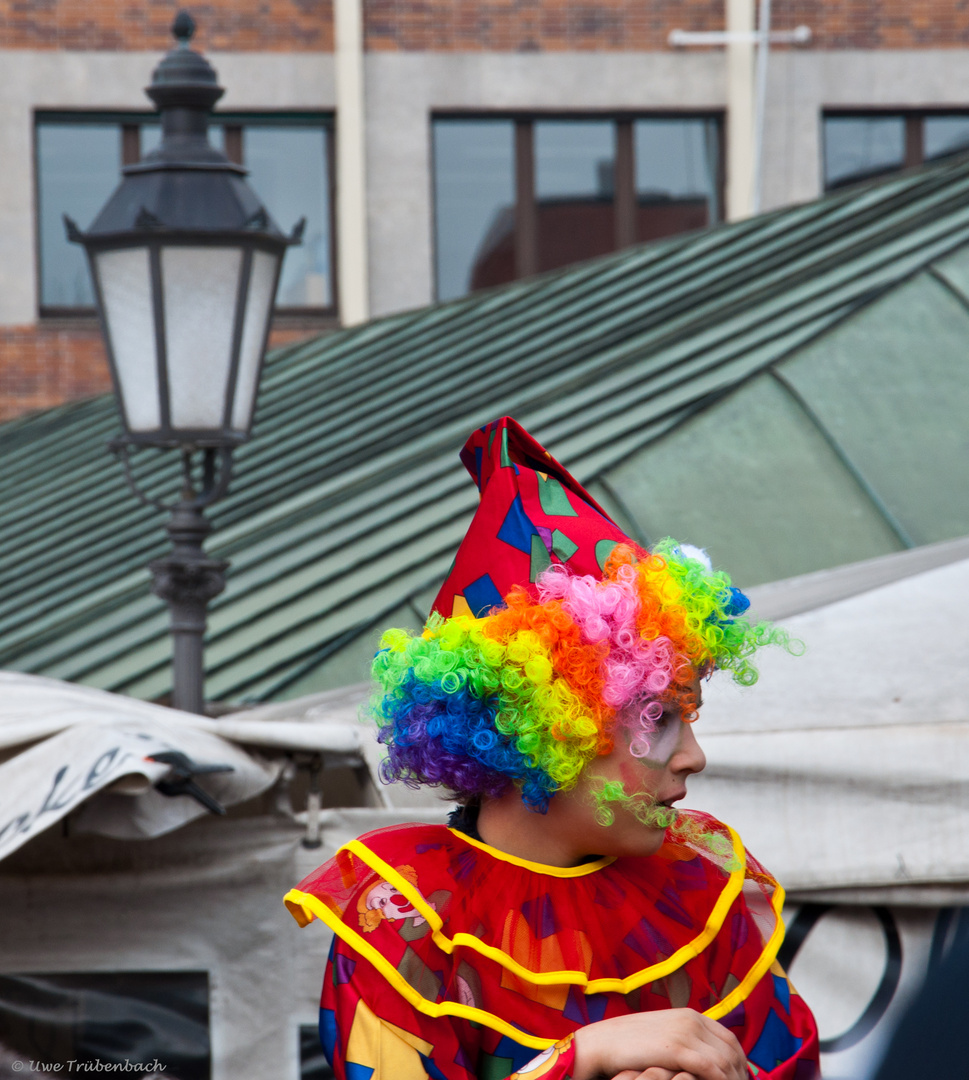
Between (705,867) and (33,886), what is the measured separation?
1.65 metres

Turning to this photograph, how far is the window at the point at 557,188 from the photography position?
11.6 metres

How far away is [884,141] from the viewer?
38.8 feet

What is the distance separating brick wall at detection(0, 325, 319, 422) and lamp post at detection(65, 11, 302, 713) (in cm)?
748

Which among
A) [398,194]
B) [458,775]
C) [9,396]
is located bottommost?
[9,396]

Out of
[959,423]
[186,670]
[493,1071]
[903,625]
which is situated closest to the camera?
[493,1071]

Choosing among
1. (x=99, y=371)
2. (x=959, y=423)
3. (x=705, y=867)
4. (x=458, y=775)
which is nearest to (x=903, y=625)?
(x=705, y=867)

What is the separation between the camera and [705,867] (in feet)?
6.55

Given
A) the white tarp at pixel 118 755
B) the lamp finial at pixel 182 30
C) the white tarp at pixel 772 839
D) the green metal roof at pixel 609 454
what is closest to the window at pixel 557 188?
the green metal roof at pixel 609 454

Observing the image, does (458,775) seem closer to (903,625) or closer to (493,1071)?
(493,1071)

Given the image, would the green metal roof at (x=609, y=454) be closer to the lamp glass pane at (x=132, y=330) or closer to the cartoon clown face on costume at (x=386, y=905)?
the lamp glass pane at (x=132, y=330)

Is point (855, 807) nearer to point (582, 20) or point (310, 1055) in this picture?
point (310, 1055)

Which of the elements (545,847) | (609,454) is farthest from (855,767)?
(609,454)

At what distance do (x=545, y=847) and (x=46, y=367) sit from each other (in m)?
9.63

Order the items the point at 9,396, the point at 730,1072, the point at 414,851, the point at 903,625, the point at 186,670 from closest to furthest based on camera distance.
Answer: the point at 730,1072 → the point at 414,851 → the point at 903,625 → the point at 186,670 → the point at 9,396
